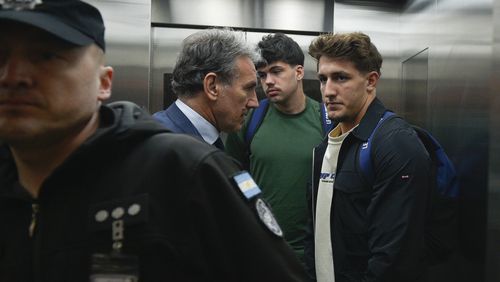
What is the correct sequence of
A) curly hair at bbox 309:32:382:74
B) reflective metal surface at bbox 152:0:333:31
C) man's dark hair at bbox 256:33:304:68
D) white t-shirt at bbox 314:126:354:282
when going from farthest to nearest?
reflective metal surface at bbox 152:0:333:31 < man's dark hair at bbox 256:33:304:68 < curly hair at bbox 309:32:382:74 < white t-shirt at bbox 314:126:354:282

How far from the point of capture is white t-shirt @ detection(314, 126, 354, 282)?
2322 millimetres

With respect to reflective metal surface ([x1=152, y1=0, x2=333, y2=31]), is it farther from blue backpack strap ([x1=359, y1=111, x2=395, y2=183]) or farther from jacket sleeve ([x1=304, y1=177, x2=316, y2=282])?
blue backpack strap ([x1=359, y1=111, x2=395, y2=183])

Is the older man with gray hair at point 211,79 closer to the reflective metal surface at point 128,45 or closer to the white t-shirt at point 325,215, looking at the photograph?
the white t-shirt at point 325,215

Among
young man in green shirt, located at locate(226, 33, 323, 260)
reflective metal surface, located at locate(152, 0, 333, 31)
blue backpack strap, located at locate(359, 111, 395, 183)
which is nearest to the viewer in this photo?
blue backpack strap, located at locate(359, 111, 395, 183)

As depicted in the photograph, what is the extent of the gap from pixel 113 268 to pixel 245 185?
33 centimetres

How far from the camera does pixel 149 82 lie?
383 cm

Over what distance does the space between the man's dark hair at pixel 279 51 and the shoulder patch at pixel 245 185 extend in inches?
78.2

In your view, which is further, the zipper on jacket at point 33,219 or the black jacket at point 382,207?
the black jacket at point 382,207

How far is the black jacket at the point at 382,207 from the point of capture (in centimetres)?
202

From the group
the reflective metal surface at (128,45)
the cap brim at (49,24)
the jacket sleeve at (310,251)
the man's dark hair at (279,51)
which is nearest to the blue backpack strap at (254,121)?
the man's dark hair at (279,51)

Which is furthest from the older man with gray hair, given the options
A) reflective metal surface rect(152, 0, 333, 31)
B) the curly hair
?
reflective metal surface rect(152, 0, 333, 31)

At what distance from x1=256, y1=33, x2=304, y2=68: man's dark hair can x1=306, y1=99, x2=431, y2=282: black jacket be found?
960mm

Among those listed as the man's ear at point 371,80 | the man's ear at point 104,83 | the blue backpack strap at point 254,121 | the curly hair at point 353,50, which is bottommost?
the blue backpack strap at point 254,121

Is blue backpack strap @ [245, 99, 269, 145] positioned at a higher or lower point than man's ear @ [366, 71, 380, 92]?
lower
